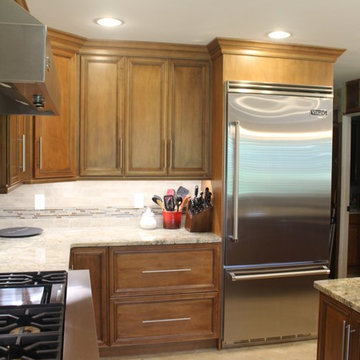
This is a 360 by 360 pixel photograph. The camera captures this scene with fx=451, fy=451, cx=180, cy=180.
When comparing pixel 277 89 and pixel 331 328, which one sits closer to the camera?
pixel 331 328

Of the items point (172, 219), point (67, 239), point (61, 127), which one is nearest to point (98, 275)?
point (67, 239)

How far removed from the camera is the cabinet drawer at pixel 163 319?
3174mm

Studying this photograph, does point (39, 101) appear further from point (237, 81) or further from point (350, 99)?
point (350, 99)

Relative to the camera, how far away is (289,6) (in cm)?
255

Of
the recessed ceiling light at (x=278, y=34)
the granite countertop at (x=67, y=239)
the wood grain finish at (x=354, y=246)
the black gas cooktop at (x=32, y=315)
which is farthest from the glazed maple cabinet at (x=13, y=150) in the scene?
the wood grain finish at (x=354, y=246)

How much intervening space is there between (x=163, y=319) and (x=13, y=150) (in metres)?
1.60

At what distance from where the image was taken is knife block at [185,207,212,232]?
3.46 meters

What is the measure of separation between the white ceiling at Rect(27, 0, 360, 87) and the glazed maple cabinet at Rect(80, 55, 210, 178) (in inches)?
9.4

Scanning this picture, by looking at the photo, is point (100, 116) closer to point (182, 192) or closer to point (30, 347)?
point (182, 192)

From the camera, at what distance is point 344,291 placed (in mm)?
2090

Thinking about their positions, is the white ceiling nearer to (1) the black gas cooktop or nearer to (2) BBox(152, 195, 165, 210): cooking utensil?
(2) BBox(152, 195, 165, 210): cooking utensil

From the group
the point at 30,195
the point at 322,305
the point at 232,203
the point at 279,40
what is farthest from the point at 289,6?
the point at 30,195

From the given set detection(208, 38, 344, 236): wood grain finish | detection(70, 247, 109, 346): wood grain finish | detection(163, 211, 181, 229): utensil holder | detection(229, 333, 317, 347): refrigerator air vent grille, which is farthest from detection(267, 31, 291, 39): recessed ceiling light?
detection(229, 333, 317, 347): refrigerator air vent grille

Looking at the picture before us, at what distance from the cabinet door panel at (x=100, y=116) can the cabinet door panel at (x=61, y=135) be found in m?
0.08
